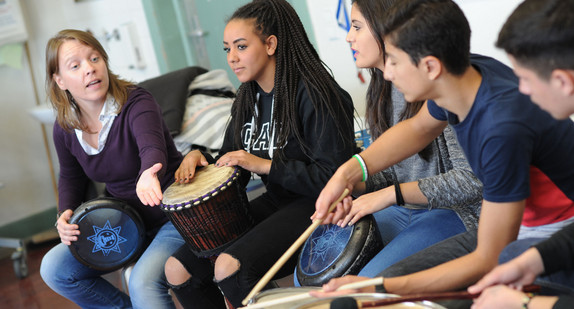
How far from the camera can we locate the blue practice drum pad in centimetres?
180

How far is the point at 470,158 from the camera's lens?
1.51m

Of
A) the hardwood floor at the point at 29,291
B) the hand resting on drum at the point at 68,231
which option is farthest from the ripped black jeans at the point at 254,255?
the hardwood floor at the point at 29,291

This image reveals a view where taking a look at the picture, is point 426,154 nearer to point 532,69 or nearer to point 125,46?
point 532,69

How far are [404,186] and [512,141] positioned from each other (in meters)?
0.66

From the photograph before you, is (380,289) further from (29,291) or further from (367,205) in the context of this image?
(29,291)

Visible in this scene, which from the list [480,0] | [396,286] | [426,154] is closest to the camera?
[396,286]

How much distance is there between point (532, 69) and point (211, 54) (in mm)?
4217

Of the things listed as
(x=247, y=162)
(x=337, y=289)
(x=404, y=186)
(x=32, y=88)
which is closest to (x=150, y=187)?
(x=247, y=162)

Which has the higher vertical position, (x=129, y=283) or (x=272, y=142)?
(x=272, y=142)

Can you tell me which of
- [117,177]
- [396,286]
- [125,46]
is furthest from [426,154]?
[125,46]

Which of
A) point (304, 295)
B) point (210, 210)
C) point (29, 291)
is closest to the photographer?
point (304, 295)

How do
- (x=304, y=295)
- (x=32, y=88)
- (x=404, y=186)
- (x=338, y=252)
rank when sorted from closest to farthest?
(x=304, y=295)
(x=338, y=252)
(x=404, y=186)
(x=32, y=88)

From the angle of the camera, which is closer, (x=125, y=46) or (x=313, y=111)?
(x=313, y=111)

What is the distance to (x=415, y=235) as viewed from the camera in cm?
191
